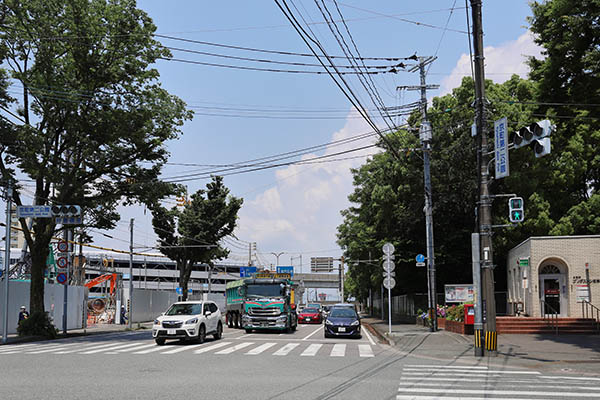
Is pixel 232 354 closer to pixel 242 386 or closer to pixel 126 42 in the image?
pixel 242 386

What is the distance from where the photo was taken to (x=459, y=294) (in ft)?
103

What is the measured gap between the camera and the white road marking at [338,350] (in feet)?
57.3

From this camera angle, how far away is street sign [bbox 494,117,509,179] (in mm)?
16234

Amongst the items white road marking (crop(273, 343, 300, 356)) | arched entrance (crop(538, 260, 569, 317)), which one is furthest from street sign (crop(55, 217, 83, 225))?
arched entrance (crop(538, 260, 569, 317))

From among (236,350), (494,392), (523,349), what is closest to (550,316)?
(523,349)

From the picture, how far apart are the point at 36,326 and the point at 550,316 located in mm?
24812

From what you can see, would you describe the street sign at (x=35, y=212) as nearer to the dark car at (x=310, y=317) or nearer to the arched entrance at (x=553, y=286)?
the arched entrance at (x=553, y=286)

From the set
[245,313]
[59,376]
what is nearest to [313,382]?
[59,376]

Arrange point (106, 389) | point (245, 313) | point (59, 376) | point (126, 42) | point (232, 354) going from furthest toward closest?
point (245, 313), point (126, 42), point (232, 354), point (59, 376), point (106, 389)

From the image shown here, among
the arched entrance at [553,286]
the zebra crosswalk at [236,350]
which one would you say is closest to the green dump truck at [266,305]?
the zebra crosswalk at [236,350]

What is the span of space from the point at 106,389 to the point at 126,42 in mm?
21044

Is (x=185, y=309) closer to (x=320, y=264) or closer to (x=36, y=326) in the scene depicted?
(x=36, y=326)

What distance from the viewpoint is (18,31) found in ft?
82.5

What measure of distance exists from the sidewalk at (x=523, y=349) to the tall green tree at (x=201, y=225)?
29.4 metres
